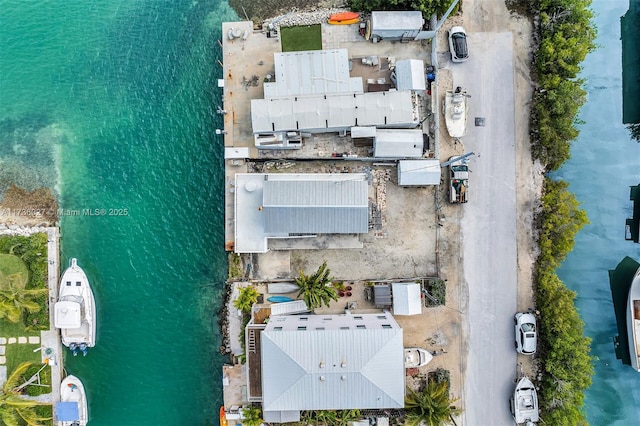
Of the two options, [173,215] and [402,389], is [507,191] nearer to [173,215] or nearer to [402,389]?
[402,389]

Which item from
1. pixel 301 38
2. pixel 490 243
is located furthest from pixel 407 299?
pixel 301 38

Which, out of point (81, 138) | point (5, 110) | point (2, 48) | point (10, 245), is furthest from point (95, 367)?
point (2, 48)

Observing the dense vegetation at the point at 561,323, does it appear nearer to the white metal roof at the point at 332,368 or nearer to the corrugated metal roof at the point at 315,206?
the white metal roof at the point at 332,368

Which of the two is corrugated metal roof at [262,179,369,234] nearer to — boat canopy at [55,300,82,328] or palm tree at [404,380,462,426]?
palm tree at [404,380,462,426]

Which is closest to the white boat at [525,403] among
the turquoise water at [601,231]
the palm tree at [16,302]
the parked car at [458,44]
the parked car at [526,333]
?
Answer: the parked car at [526,333]

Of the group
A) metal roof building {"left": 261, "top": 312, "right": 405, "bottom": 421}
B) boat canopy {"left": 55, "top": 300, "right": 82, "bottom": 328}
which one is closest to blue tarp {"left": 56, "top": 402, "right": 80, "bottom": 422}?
boat canopy {"left": 55, "top": 300, "right": 82, "bottom": 328}

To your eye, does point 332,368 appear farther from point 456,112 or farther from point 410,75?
point 410,75
